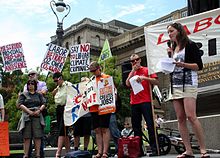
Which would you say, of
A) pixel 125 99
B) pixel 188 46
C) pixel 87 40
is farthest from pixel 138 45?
pixel 188 46

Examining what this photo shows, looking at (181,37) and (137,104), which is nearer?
(181,37)

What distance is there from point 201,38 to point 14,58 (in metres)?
6.29

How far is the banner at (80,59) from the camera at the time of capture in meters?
11.9

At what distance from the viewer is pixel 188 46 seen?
5789mm

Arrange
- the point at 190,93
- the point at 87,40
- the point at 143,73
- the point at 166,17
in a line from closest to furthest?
the point at 190,93, the point at 143,73, the point at 166,17, the point at 87,40

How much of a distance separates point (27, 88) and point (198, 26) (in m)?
3.59

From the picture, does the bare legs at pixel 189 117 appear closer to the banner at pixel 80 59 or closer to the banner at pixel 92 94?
the banner at pixel 92 94

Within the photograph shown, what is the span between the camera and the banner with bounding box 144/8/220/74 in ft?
Answer: 27.0

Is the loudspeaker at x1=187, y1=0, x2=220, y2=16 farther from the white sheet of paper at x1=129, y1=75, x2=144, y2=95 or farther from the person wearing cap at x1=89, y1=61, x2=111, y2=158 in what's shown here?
the person wearing cap at x1=89, y1=61, x2=111, y2=158

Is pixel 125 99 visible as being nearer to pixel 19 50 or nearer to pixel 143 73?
pixel 19 50

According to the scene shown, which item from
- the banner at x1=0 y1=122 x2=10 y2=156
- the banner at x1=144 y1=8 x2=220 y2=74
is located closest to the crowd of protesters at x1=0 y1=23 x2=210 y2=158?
the banner at x1=0 y1=122 x2=10 y2=156

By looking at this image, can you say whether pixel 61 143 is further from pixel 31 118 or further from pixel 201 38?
pixel 201 38

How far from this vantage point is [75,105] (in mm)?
8695

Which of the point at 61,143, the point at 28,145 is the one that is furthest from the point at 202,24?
the point at 28,145
